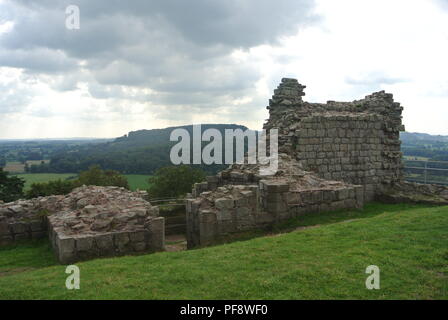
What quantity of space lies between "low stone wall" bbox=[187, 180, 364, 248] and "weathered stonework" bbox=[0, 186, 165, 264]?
143 centimetres

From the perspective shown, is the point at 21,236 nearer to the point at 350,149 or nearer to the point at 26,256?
the point at 26,256

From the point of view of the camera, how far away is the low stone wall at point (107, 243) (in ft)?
30.4

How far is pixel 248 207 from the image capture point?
11906 mm

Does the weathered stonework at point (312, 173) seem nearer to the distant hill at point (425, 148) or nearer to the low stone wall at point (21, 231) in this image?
the low stone wall at point (21, 231)

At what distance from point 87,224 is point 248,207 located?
188 inches

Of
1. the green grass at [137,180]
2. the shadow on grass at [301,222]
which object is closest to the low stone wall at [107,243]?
the shadow on grass at [301,222]

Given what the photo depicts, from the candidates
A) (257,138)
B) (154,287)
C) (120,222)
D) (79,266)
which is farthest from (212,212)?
(257,138)

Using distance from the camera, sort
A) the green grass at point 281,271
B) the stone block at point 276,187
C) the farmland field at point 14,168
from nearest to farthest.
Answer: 1. the green grass at point 281,271
2. the stone block at point 276,187
3. the farmland field at point 14,168

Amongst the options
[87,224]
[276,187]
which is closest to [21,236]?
[87,224]

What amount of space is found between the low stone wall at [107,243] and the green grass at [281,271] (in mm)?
889

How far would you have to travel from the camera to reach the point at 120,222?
1042 cm

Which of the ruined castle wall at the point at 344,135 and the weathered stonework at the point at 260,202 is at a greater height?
the ruined castle wall at the point at 344,135

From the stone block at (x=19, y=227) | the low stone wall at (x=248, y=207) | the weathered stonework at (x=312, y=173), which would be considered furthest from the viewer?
the weathered stonework at (x=312, y=173)
